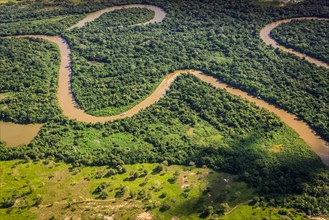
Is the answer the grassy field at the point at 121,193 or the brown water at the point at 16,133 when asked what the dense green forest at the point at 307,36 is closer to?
the grassy field at the point at 121,193

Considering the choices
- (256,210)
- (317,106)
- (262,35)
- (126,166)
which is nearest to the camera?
(256,210)

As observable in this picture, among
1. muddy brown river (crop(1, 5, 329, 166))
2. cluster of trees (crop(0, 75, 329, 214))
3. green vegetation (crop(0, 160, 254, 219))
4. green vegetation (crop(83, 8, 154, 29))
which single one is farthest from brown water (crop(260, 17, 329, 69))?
green vegetation (crop(0, 160, 254, 219))

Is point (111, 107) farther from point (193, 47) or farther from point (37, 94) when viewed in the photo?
point (193, 47)

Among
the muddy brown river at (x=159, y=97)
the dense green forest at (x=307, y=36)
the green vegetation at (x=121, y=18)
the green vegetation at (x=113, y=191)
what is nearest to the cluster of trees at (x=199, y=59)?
the green vegetation at (x=121, y=18)

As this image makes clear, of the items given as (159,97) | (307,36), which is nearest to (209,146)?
(159,97)

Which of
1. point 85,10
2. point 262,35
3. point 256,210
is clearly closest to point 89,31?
point 85,10
